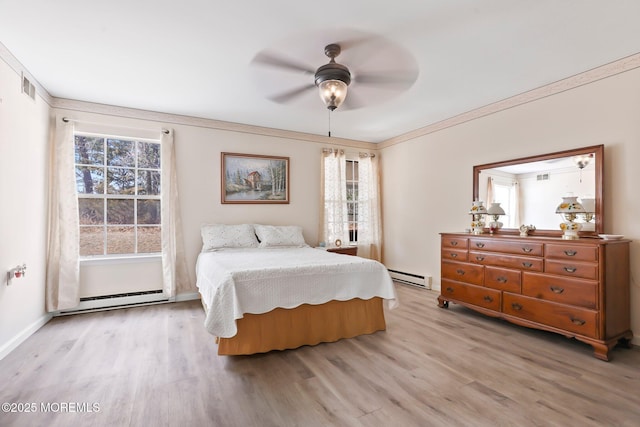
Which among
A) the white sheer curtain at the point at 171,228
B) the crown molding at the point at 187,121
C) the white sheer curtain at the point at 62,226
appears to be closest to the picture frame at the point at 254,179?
the crown molding at the point at 187,121

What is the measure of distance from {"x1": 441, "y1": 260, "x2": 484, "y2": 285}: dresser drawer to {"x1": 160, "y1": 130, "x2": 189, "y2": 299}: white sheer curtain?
3.50 meters

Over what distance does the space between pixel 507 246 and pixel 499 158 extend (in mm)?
1225

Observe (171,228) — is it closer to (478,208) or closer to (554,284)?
(478,208)

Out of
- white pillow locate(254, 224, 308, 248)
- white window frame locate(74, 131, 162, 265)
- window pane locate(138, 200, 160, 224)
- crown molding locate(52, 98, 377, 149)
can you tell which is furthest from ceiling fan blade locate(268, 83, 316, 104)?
window pane locate(138, 200, 160, 224)

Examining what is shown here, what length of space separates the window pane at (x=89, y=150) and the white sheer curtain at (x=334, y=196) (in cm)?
318

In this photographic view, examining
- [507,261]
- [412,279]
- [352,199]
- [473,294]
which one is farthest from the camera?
[352,199]

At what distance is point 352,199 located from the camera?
5613 millimetres

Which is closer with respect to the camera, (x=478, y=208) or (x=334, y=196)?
(x=478, y=208)

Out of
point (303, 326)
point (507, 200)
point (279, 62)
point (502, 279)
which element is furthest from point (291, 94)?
point (502, 279)

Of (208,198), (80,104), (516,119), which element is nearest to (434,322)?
(516,119)

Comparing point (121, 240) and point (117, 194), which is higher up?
point (117, 194)

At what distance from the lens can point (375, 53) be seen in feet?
8.36

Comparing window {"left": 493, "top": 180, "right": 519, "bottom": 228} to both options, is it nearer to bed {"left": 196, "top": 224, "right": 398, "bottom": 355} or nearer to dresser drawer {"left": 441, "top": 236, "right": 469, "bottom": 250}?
dresser drawer {"left": 441, "top": 236, "right": 469, "bottom": 250}

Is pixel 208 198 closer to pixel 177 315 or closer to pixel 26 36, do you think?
pixel 177 315
